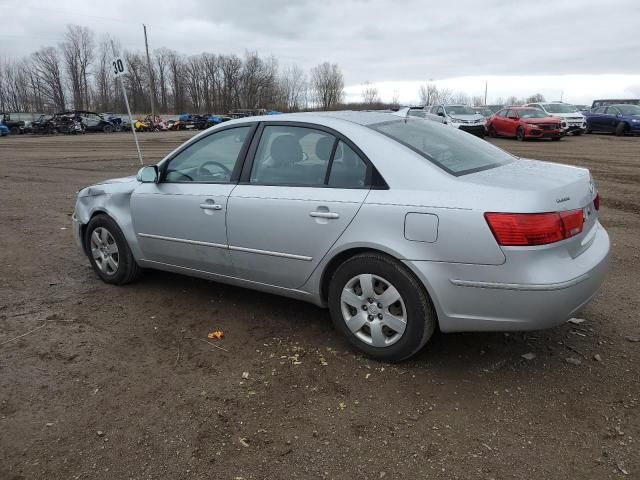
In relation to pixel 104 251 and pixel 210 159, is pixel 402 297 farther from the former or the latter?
pixel 104 251

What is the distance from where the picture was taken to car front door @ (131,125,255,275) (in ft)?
13.4

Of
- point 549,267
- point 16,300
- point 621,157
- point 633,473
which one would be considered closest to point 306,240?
point 549,267

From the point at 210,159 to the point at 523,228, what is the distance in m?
2.59

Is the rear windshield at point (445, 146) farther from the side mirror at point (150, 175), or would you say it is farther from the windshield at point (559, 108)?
the windshield at point (559, 108)

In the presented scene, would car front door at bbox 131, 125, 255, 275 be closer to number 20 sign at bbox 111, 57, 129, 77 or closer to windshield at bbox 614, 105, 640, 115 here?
number 20 sign at bbox 111, 57, 129, 77

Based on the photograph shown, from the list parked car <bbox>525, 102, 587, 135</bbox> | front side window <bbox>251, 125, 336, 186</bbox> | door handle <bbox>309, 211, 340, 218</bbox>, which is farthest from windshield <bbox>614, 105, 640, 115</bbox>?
door handle <bbox>309, 211, 340, 218</bbox>

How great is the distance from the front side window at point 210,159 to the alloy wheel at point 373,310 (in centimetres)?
140

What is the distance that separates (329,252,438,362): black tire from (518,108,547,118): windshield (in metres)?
22.0

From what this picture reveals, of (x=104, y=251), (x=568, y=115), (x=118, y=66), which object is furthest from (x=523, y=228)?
(x=568, y=115)

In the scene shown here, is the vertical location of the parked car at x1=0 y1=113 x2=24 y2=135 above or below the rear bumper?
above

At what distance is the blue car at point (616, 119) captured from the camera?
81.5ft

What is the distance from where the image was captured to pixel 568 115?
25125 millimetres

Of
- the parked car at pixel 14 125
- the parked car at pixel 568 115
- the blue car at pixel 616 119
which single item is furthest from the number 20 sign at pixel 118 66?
the parked car at pixel 14 125

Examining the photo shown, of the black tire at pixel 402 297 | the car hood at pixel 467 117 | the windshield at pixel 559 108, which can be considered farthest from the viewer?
the windshield at pixel 559 108
